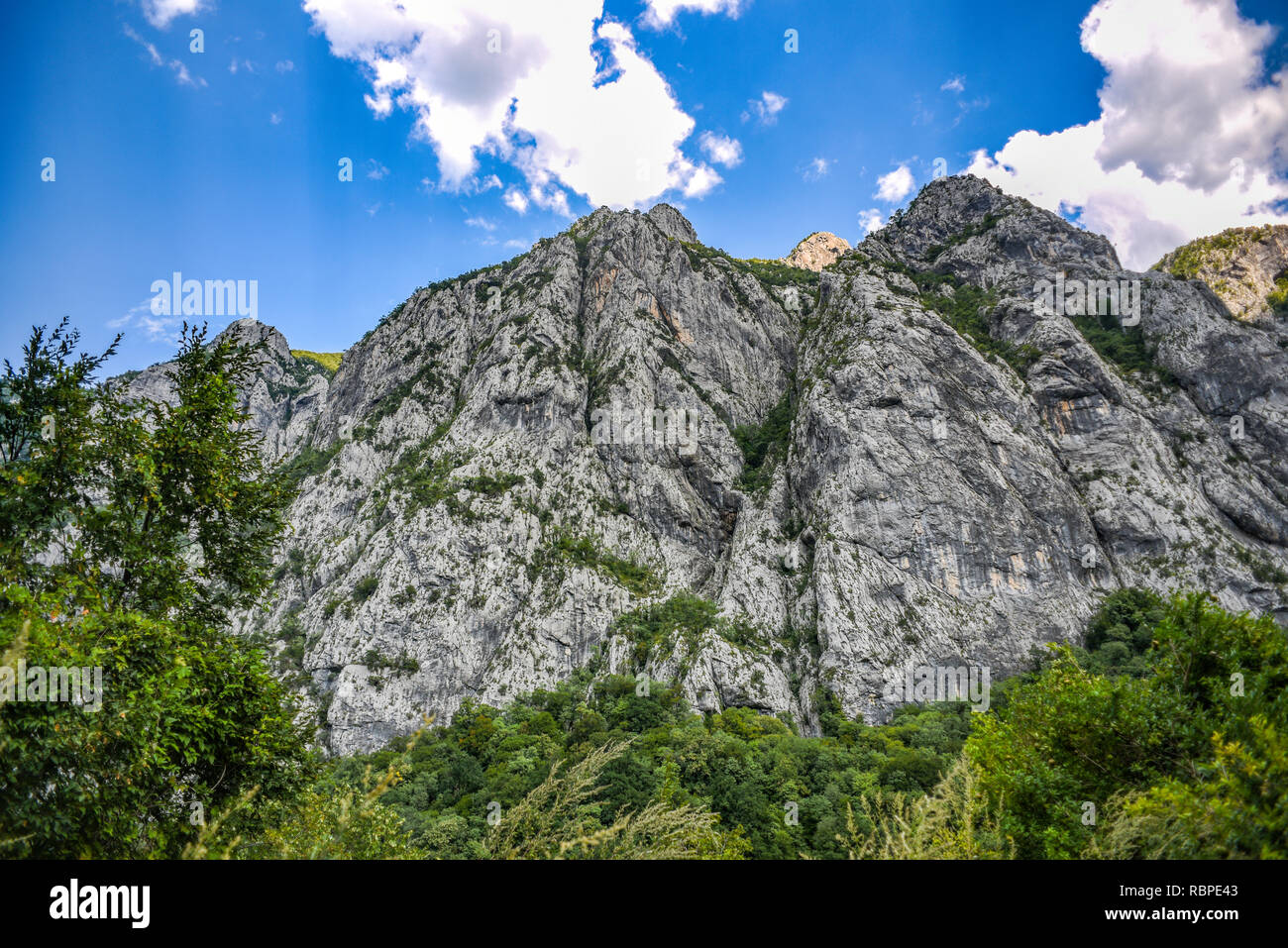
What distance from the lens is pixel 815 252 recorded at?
18225cm

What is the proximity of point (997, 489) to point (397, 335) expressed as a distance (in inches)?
4122

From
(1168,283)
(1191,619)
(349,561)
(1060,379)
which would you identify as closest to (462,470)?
(349,561)

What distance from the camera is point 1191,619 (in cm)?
→ 1210

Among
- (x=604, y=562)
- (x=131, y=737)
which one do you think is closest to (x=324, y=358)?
(x=604, y=562)

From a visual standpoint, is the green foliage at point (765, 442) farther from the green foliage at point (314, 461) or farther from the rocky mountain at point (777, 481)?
the green foliage at point (314, 461)

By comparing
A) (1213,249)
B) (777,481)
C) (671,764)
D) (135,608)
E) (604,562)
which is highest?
(1213,249)

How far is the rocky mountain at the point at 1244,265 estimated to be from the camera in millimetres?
99625

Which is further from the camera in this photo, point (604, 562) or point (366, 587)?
point (604, 562)

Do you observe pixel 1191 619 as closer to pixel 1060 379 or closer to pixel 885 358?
pixel 885 358

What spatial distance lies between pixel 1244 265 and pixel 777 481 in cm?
11002

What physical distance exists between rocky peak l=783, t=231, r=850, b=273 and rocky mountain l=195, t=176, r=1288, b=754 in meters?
80.8

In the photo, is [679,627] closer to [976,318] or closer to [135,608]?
[135,608]

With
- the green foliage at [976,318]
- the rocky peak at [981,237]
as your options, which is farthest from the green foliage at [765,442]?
the rocky peak at [981,237]

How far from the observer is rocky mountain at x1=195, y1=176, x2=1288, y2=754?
194 feet
